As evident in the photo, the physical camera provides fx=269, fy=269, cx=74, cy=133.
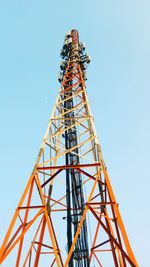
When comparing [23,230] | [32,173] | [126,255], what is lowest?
[126,255]

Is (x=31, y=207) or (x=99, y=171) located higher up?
(x=99, y=171)

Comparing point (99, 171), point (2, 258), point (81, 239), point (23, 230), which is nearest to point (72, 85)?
point (99, 171)

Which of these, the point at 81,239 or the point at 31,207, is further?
the point at 81,239

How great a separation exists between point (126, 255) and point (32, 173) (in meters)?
4.87

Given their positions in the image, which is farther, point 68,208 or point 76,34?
point 76,34

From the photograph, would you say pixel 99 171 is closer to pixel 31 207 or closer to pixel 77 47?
pixel 31 207

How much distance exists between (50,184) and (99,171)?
121 inches

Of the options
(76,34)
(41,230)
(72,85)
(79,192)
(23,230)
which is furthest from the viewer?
→ (76,34)

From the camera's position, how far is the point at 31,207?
10430mm

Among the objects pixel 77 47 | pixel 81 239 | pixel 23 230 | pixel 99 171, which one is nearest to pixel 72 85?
pixel 77 47

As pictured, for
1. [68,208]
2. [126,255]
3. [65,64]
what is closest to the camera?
[126,255]

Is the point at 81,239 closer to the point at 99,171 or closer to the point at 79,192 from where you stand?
the point at 79,192

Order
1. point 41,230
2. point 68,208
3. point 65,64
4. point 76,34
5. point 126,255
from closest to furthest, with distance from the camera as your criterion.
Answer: point 126,255 → point 41,230 → point 68,208 → point 65,64 → point 76,34

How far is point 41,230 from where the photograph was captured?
36.3ft
